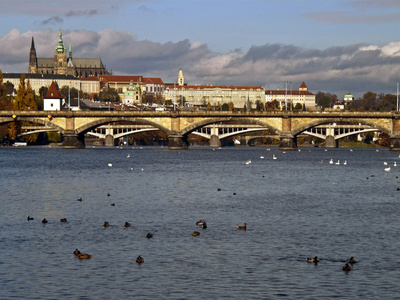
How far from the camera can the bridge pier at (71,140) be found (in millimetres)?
148125

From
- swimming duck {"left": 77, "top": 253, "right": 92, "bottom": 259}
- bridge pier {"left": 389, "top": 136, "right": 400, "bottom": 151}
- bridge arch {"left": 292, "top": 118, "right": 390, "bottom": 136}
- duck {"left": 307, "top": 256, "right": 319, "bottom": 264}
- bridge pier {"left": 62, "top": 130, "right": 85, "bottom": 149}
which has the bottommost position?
duck {"left": 307, "top": 256, "right": 319, "bottom": 264}

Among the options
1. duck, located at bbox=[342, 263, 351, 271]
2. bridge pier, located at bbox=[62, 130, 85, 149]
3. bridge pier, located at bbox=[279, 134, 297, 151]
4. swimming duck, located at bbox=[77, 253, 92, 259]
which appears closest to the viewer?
duck, located at bbox=[342, 263, 351, 271]

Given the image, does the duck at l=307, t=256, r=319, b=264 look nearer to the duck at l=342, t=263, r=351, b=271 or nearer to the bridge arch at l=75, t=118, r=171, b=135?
the duck at l=342, t=263, r=351, b=271

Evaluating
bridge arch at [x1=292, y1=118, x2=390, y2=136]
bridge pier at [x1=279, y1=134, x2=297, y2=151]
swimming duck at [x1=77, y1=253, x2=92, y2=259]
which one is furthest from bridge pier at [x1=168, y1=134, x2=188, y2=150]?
swimming duck at [x1=77, y1=253, x2=92, y2=259]

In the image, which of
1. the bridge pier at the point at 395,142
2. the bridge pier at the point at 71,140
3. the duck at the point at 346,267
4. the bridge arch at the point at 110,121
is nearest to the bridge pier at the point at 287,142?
the bridge pier at the point at 395,142

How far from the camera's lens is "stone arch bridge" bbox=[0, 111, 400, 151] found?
137 metres

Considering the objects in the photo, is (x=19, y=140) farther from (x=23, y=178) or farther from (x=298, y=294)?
(x=298, y=294)

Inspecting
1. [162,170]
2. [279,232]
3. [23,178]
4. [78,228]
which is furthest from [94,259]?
[162,170]

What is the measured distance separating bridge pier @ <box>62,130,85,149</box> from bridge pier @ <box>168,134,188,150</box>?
17.6 meters

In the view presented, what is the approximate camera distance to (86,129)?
483 ft

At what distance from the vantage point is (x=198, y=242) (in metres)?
33.3

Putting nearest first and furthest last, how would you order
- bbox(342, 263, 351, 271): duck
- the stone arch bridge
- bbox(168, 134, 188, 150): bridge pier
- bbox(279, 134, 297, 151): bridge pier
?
1. bbox(342, 263, 351, 271): duck
2. the stone arch bridge
3. bbox(279, 134, 297, 151): bridge pier
4. bbox(168, 134, 188, 150): bridge pier

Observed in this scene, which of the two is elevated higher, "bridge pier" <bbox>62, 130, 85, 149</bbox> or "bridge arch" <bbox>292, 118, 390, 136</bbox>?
"bridge arch" <bbox>292, 118, 390, 136</bbox>

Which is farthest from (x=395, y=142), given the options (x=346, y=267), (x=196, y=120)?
(x=346, y=267)
